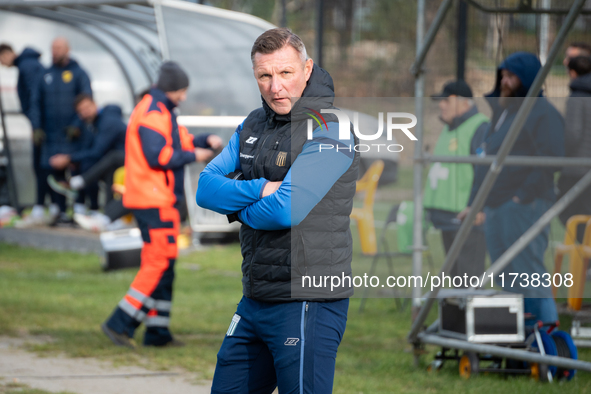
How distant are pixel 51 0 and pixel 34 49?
1.77 metres

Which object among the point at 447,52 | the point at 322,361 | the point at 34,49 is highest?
the point at 34,49

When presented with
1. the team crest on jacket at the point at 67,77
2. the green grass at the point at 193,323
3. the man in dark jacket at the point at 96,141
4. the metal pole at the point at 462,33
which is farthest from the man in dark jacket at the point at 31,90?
the metal pole at the point at 462,33

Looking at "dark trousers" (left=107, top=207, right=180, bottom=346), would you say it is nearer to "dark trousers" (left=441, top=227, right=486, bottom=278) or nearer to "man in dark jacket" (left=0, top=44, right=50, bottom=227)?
"dark trousers" (left=441, top=227, right=486, bottom=278)

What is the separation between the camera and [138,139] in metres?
6.20

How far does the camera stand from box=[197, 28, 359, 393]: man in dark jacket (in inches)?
116

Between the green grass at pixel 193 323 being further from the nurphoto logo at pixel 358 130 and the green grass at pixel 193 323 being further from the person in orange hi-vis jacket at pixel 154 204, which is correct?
the nurphoto logo at pixel 358 130

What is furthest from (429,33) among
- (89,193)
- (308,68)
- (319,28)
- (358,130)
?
(89,193)

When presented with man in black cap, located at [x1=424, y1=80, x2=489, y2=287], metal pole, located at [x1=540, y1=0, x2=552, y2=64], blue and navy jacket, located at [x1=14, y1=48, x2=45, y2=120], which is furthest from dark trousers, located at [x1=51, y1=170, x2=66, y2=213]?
metal pole, located at [x1=540, y1=0, x2=552, y2=64]

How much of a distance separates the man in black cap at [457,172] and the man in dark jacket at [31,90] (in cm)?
782

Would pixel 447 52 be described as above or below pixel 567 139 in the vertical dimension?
above

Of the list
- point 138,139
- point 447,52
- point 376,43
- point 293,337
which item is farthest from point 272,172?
point 376,43

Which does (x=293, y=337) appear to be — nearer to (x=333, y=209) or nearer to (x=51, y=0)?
(x=333, y=209)

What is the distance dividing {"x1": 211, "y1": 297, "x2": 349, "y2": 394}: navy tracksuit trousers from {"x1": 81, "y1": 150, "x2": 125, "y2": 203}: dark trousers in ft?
28.5

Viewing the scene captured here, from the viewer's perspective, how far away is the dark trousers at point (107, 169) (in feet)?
37.6
